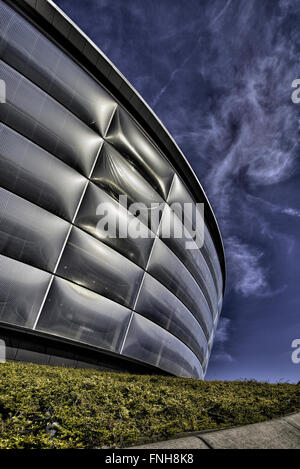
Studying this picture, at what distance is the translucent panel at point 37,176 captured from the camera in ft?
27.7

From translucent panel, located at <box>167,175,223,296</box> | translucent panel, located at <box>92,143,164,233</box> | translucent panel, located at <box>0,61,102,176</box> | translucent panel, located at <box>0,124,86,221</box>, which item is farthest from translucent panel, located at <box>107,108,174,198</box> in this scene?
translucent panel, located at <box>0,124,86,221</box>

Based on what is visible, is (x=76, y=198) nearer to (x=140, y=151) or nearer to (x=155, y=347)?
(x=140, y=151)

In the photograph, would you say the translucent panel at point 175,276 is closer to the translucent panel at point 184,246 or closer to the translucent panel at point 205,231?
the translucent panel at point 184,246

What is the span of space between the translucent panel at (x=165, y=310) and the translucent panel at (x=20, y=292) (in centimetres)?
475

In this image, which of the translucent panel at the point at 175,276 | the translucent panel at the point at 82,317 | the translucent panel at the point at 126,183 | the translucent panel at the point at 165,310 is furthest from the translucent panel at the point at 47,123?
the translucent panel at the point at 165,310

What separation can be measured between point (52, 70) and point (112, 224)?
23.0 feet

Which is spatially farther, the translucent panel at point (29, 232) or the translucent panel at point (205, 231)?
the translucent panel at point (205, 231)

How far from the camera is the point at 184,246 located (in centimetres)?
1516

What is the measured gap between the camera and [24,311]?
809cm

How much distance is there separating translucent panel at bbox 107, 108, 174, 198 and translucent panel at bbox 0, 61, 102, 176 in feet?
4.14

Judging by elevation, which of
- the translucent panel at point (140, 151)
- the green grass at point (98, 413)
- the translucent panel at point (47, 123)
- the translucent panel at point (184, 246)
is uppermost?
the translucent panel at point (140, 151)

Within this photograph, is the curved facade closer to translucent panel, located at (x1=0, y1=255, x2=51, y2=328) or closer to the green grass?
translucent panel, located at (x1=0, y1=255, x2=51, y2=328)

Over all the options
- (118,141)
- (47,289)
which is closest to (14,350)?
(47,289)
